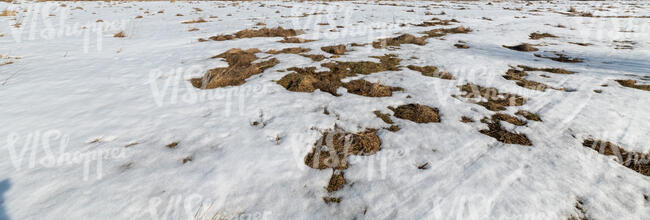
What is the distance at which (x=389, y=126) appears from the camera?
4.79m

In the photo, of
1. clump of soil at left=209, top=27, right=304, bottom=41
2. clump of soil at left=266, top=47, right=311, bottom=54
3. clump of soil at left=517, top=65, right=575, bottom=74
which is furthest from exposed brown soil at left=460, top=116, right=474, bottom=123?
clump of soil at left=209, top=27, right=304, bottom=41

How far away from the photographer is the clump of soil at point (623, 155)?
145 inches

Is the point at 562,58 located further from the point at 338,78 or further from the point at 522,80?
the point at 338,78

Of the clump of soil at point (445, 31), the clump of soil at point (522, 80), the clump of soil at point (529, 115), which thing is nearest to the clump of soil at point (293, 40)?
the clump of soil at point (445, 31)

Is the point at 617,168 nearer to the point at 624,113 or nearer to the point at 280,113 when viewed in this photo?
the point at 624,113

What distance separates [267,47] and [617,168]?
1013cm

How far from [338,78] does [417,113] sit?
105 inches

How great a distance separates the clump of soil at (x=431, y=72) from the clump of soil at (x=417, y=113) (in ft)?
7.39

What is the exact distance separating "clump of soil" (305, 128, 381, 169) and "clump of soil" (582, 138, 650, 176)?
3354 millimetres

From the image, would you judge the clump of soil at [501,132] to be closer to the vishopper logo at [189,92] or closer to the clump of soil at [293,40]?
the vishopper logo at [189,92]

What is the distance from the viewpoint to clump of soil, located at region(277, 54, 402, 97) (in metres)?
6.29

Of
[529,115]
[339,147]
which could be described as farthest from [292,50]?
[529,115]

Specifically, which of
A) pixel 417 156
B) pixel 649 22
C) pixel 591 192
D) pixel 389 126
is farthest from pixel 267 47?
pixel 649 22

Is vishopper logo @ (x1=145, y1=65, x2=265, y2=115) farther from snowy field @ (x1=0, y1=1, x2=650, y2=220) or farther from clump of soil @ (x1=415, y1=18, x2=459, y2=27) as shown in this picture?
clump of soil @ (x1=415, y1=18, x2=459, y2=27)
